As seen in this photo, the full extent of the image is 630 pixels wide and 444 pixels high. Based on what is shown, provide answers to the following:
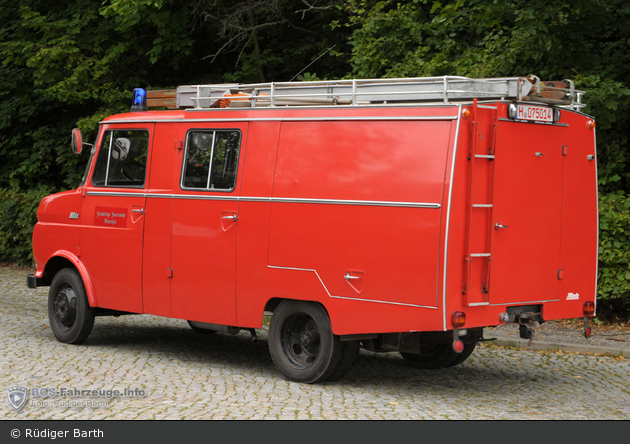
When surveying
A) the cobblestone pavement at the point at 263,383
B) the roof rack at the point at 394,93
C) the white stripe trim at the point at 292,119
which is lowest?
the cobblestone pavement at the point at 263,383

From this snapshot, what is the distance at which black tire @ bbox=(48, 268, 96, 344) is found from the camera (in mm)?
9703

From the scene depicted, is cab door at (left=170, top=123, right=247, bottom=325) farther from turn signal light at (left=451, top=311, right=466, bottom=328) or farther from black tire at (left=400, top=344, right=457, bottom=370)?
turn signal light at (left=451, top=311, right=466, bottom=328)

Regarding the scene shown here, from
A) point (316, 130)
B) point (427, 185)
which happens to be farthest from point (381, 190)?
point (316, 130)

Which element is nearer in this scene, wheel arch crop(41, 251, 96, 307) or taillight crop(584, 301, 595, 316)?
taillight crop(584, 301, 595, 316)

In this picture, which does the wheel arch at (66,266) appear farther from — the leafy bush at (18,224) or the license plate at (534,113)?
the leafy bush at (18,224)

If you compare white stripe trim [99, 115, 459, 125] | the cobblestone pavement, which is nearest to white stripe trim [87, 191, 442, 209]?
white stripe trim [99, 115, 459, 125]

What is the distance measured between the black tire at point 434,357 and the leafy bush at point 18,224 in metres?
12.0

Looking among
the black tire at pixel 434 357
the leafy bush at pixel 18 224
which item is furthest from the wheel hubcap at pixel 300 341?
the leafy bush at pixel 18 224

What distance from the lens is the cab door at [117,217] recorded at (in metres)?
9.15

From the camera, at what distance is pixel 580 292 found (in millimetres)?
7824

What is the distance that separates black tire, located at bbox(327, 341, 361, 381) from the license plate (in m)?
2.60

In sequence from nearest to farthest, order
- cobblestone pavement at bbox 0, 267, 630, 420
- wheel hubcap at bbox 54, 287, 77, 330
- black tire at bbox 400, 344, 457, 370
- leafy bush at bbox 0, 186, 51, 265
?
cobblestone pavement at bbox 0, 267, 630, 420
black tire at bbox 400, 344, 457, 370
wheel hubcap at bbox 54, 287, 77, 330
leafy bush at bbox 0, 186, 51, 265

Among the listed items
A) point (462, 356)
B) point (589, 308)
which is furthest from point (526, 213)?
point (462, 356)

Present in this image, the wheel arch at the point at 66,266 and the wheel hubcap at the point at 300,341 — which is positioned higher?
the wheel arch at the point at 66,266
